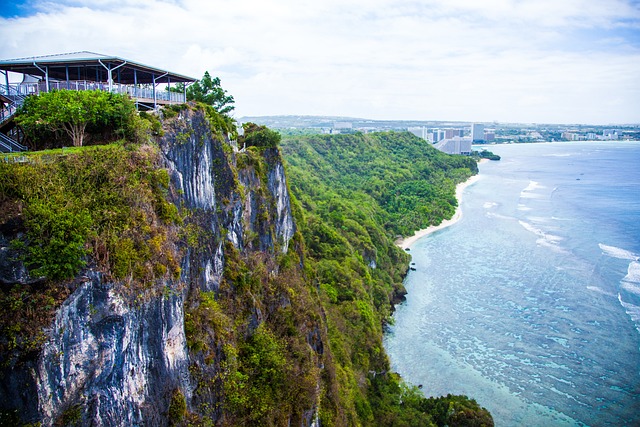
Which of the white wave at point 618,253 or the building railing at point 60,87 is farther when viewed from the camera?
the white wave at point 618,253

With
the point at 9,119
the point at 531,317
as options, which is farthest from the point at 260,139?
the point at 531,317

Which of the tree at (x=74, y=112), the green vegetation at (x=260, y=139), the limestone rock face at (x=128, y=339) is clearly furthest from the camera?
the green vegetation at (x=260, y=139)

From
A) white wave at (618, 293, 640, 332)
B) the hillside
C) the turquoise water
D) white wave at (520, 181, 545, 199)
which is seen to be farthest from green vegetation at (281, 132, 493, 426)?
white wave at (618, 293, 640, 332)

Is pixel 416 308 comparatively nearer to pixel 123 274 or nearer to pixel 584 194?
pixel 123 274

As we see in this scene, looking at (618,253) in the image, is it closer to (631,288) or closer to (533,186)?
(631,288)

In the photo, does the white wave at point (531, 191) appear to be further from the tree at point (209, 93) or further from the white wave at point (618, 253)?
the tree at point (209, 93)

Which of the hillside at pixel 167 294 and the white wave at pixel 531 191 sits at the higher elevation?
the hillside at pixel 167 294

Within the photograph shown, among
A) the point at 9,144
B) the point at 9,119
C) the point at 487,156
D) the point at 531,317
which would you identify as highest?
the point at 9,119

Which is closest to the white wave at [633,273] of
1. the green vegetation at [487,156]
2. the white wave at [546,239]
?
the white wave at [546,239]
